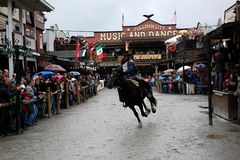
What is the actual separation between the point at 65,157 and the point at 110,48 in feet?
166

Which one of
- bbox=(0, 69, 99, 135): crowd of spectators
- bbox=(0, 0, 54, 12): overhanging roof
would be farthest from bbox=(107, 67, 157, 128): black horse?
bbox=(0, 0, 54, 12): overhanging roof

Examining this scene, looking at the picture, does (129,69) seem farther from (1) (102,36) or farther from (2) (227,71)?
(1) (102,36)

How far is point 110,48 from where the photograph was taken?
58500 mm

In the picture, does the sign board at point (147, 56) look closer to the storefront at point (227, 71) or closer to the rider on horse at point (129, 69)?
the storefront at point (227, 71)

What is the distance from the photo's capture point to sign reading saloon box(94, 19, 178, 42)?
55094 millimetres

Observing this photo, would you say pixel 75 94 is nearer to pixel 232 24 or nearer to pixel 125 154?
pixel 232 24

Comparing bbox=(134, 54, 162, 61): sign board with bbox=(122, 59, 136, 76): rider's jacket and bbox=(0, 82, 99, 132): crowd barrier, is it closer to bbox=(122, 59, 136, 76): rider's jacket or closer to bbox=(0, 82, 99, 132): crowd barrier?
bbox=(0, 82, 99, 132): crowd barrier

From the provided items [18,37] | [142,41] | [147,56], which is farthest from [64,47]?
[18,37]

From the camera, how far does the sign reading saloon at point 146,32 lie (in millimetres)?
55094

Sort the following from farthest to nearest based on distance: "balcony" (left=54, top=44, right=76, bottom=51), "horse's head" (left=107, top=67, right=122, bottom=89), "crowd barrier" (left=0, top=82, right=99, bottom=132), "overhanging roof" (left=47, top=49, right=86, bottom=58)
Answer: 1. "balcony" (left=54, top=44, right=76, bottom=51)
2. "overhanging roof" (left=47, top=49, right=86, bottom=58)
3. "horse's head" (left=107, top=67, right=122, bottom=89)
4. "crowd barrier" (left=0, top=82, right=99, bottom=132)

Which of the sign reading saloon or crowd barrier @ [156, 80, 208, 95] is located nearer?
crowd barrier @ [156, 80, 208, 95]

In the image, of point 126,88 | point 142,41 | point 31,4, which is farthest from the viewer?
point 142,41

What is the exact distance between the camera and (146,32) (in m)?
55.7

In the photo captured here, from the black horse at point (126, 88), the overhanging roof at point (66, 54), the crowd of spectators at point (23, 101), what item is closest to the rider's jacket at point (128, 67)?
the black horse at point (126, 88)
